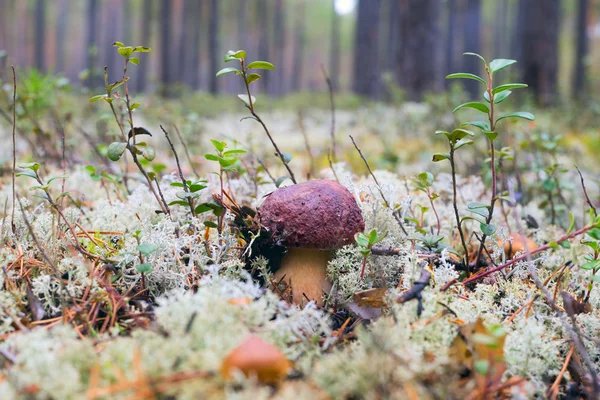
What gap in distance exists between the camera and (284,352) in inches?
46.2

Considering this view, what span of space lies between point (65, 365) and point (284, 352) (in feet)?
1.59

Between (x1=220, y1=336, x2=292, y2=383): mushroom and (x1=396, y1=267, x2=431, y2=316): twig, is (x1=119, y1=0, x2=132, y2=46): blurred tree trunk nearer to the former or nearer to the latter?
(x1=396, y1=267, x2=431, y2=316): twig

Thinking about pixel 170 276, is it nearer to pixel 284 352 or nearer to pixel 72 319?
pixel 72 319

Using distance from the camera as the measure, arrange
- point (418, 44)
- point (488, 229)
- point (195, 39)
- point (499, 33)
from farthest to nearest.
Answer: point (499, 33) → point (195, 39) → point (418, 44) → point (488, 229)

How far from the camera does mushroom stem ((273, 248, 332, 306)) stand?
163 centimetres

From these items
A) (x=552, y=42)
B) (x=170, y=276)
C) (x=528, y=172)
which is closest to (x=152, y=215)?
(x=170, y=276)

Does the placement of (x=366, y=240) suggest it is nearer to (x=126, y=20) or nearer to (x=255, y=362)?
(x=255, y=362)

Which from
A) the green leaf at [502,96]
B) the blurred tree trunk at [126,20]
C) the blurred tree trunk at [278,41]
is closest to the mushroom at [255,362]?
the green leaf at [502,96]

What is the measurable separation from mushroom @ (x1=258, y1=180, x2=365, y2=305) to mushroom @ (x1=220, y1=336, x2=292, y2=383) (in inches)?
23.8

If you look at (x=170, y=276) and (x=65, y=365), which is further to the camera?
(x=170, y=276)

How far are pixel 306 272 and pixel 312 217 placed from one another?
23 cm

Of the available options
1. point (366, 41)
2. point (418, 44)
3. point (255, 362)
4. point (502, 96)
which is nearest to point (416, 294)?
point (255, 362)

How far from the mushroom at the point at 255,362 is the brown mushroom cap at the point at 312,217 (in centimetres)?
60

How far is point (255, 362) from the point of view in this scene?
930 millimetres
